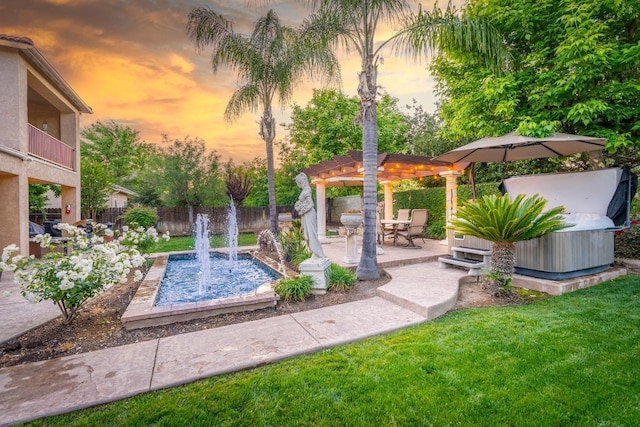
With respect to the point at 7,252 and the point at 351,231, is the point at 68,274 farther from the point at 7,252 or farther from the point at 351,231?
the point at 351,231

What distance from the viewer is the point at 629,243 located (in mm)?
6453

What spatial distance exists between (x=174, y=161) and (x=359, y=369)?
1617 cm

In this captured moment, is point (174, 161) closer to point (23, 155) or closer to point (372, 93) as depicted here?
point (23, 155)

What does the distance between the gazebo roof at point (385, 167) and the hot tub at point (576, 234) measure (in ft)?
9.14

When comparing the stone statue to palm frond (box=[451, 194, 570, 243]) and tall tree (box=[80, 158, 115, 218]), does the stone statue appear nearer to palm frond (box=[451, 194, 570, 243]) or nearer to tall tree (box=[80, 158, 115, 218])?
palm frond (box=[451, 194, 570, 243])

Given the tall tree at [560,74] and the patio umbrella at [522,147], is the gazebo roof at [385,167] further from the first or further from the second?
the tall tree at [560,74]

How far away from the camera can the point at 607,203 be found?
5.91m

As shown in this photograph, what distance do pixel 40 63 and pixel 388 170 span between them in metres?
10.6

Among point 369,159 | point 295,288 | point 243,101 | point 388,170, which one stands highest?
point 243,101

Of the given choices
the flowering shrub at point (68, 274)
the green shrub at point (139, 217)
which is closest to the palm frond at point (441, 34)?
the flowering shrub at point (68, 274)

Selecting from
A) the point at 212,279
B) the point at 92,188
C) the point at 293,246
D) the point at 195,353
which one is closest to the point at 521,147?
the point at 293,246

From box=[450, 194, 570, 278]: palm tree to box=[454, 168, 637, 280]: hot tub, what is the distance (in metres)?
0.55

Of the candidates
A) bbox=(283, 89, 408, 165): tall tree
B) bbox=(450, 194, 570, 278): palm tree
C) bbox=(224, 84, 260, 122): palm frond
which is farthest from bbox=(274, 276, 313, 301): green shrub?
bbox=(283, 89, 408, 165): tall tree

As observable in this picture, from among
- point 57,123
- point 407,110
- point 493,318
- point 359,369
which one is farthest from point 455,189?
point 57,123
